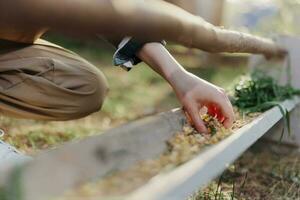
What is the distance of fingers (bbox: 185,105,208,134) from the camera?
4.60 feet

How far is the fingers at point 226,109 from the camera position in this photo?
1.39m

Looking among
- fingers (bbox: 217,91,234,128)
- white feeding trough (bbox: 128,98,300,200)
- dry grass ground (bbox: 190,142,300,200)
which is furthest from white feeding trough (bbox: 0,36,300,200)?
dry grass ground (bbox: 190,142,300,200)

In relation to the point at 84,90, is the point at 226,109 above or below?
above

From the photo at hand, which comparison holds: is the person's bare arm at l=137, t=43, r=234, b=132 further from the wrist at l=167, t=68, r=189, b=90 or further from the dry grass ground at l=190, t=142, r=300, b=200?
the dry grass ground at l=190, t=142, r=300, b=200

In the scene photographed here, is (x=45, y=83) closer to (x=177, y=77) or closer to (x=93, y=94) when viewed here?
(x=93, y=94)

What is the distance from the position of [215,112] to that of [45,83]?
629 millimetres

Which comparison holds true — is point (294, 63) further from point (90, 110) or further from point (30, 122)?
point (30, 122)

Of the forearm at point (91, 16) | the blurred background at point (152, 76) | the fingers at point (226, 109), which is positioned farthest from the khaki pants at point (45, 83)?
the forearm at point (91, 16)

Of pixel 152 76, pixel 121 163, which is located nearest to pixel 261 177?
pixel 121 163

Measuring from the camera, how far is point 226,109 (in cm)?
140

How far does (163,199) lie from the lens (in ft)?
2.73

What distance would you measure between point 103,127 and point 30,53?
1179mm

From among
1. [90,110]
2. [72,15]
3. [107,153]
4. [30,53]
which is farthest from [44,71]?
[72,15]

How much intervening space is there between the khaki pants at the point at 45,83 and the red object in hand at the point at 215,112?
577 mm
